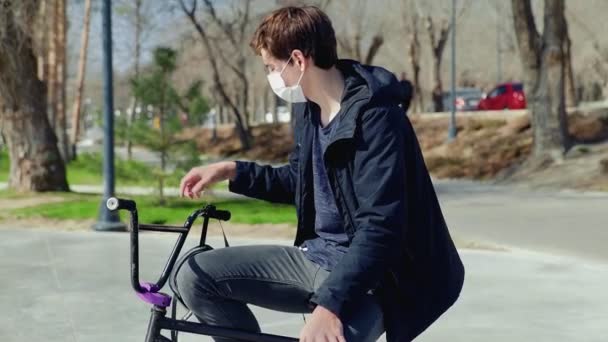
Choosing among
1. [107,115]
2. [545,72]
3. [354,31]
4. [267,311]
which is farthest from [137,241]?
[354,31]

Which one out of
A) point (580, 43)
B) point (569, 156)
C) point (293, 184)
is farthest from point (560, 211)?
point (580, 43)

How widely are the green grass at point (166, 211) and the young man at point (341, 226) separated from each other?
9079 mm

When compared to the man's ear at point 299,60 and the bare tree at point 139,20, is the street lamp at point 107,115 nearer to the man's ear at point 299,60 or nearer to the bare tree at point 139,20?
the man's ear at point 299,60

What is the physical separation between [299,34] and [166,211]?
11.0 m

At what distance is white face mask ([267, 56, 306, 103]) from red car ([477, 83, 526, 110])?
36240mm

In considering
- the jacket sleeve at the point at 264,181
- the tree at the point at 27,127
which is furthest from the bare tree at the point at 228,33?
the jacket sleeve at the point at 264,181

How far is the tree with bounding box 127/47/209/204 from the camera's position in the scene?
1334cm

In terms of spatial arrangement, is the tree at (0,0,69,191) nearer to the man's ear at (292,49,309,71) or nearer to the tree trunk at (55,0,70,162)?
the tree trunk at (55,0,70,162)

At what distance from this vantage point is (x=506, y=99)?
127 feet

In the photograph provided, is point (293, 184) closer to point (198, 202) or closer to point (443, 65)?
point (198, 202)

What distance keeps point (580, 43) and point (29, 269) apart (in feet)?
174

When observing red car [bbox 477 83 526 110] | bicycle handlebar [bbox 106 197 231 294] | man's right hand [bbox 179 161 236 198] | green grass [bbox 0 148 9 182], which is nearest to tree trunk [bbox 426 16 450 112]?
red car [bbox 477 83 526 110]

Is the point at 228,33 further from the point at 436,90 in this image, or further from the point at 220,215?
the point at 220,215

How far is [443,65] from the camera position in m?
77.0
